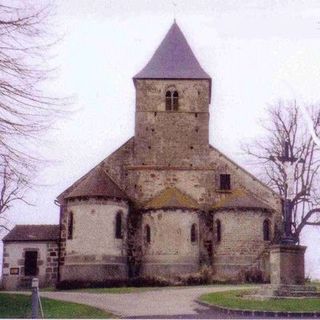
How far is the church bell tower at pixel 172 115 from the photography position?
3569cm

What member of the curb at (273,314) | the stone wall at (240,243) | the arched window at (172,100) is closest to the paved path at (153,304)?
the curb at (273,314)

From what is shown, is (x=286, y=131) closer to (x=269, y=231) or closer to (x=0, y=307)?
(x=269, y=231)

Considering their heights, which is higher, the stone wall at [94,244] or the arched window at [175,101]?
the arched window at [175,101]

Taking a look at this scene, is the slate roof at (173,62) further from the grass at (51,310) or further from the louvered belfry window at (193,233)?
the grass at (51,310)

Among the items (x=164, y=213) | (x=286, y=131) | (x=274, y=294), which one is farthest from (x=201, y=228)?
(x=274, y=294)

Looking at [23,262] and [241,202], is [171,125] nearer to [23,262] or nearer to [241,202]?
[241,202]

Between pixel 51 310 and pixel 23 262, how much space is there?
687 inches

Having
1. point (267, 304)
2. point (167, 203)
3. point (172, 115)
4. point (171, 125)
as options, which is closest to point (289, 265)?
point (267, 304)

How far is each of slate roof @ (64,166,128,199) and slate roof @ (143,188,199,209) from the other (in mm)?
1593

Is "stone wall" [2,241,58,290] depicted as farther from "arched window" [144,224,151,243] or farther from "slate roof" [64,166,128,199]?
"arched window" [144,224,151,243]

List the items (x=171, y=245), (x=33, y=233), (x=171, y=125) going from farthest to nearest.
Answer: (x=171, y=125)
(x=33, y=233)
(x=171, y=245)

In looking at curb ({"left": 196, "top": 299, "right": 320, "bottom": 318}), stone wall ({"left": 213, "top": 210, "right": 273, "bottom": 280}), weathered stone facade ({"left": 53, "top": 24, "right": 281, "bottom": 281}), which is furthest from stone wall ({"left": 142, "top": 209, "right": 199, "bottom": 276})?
curb ({"left": 196, "top": 299, "right": 320, "bottom": 318})

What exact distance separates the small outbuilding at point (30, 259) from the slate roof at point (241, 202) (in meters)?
9.47

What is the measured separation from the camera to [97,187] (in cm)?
3262
